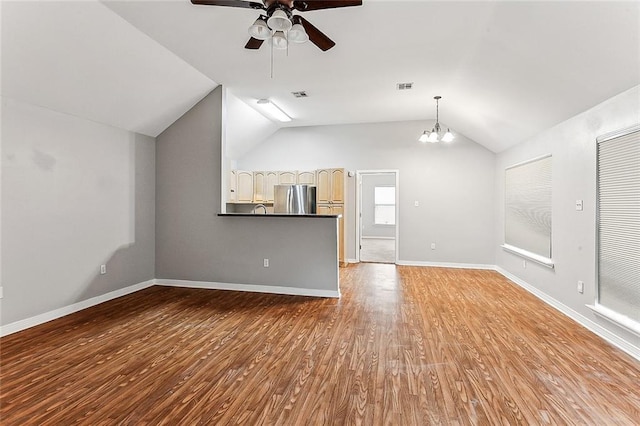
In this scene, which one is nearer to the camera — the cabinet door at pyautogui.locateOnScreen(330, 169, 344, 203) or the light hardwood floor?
the light hardwood floor

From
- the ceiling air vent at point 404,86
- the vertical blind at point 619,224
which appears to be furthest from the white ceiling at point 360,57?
the vertical blind at point 619,224

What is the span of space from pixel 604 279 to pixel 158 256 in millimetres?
5678

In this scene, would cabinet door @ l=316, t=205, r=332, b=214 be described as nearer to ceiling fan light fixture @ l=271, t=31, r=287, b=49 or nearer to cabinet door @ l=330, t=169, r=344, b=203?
cabinet door @ l=330, t=169, r=344, b=203

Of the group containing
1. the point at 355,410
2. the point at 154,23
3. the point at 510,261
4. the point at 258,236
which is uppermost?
the point at 154,23

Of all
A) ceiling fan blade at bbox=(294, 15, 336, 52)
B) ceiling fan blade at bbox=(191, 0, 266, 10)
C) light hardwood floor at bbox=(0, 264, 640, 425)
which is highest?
ceiling fan blade at bbox=(191, 0, 266, 10)

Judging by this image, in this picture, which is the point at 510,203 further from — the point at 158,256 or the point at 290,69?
the point at 158,256

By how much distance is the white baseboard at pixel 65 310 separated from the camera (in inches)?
124

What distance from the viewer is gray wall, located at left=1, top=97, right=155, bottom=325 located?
125 inches

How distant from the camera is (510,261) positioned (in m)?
5.56

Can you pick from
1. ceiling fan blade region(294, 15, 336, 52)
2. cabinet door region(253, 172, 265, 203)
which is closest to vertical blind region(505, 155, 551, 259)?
ceiling fan blade region(294, 15, 336, 52)

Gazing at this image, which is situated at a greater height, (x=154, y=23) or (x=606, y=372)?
(x=154, y=23)

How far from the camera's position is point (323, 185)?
22.3 ft

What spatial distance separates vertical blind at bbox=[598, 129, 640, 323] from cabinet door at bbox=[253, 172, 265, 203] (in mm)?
5564

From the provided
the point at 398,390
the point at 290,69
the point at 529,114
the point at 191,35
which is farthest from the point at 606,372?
the point at 191,35
